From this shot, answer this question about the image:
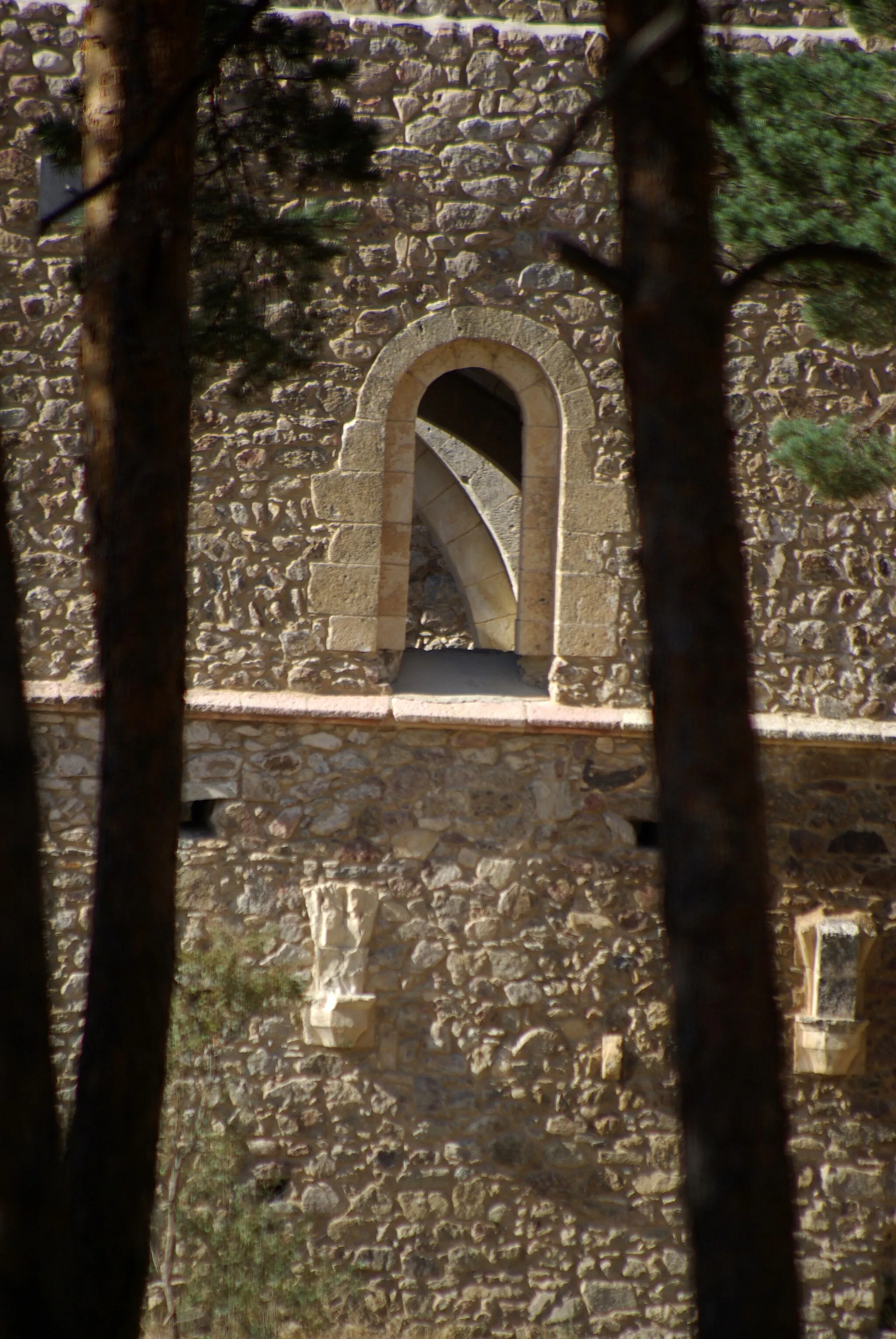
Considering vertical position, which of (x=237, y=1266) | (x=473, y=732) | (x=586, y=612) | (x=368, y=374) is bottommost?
(x=237, y=1266)

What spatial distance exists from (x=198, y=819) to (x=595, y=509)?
2.21 m

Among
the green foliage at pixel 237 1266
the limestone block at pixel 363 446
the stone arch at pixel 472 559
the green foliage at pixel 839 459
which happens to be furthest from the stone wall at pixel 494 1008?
the stone arch at pixel 472 559

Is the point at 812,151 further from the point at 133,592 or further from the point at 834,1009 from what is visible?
the point at 834,1009

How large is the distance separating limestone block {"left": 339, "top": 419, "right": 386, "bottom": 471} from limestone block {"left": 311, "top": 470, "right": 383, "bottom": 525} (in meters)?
0.03

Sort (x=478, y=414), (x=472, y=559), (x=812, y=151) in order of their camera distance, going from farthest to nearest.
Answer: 1. (x=472, y=559)
2. (x=478, y=414)
3. (x=812, y=151)

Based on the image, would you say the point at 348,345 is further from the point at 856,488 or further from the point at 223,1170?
the point at 223,1170

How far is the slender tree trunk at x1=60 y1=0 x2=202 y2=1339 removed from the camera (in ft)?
8.30

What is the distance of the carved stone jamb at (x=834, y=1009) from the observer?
555 cm

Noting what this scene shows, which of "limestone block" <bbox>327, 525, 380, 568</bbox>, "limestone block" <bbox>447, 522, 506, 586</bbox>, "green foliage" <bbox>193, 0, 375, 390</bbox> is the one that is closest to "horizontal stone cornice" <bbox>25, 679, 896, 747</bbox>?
"limestone block" <bbox>327, 525, 380, 568</bbox>

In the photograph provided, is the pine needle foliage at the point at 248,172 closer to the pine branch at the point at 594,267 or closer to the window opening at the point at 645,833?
the pine branch at the point at 594,267

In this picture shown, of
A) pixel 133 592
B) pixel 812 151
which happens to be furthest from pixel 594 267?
pixel 812 151

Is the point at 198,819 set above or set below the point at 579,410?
below

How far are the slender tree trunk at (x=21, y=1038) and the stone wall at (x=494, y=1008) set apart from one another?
3.46 m

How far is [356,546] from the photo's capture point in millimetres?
5770
